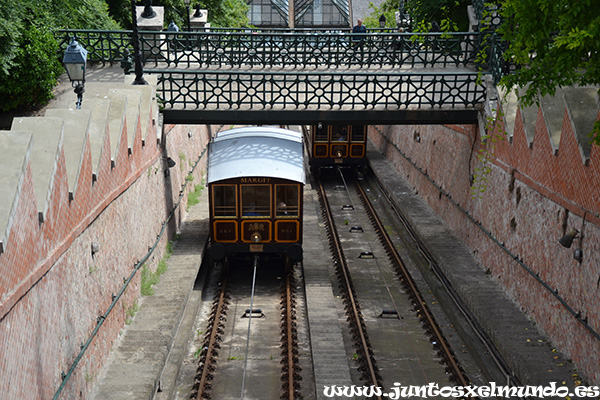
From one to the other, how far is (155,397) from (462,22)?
18.5 meters

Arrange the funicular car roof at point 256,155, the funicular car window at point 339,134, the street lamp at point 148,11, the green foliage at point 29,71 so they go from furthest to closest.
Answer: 1. the funicular car window at point 339,134
2. the street lamp at point 148,11
3. the funicular car roof at point 256,155
4. the green foliage at point 29,71

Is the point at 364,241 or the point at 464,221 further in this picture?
the point at 364,241

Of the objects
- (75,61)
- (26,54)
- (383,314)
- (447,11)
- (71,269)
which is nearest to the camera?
(71,269)

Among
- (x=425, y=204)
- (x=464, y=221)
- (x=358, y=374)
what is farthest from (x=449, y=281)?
(x=425, y=204)

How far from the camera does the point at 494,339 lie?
11.9 m

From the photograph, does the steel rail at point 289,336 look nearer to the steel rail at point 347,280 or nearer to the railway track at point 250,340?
the railway track at point 250,340

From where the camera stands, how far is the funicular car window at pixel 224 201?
15453 mm

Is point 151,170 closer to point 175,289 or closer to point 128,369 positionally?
point 175,289

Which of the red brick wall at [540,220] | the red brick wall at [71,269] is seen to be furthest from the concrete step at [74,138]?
the red brick wall at [540,220]

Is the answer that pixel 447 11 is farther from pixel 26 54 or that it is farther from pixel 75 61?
pixel 75 61

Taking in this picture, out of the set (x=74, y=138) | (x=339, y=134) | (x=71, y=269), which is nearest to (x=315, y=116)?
(x=74, y=138)

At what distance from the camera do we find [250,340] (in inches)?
519

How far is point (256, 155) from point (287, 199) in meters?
1.43

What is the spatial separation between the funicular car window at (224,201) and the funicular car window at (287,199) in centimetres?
97
